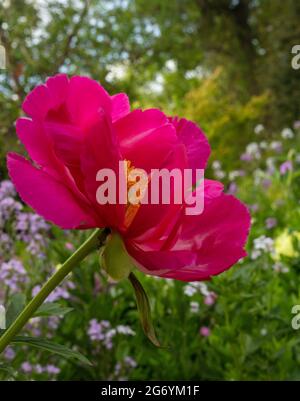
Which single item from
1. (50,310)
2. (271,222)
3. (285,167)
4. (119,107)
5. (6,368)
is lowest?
(6,368)

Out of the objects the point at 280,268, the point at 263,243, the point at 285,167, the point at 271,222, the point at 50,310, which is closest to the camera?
the point at 50,310

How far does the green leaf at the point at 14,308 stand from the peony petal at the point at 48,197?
0.21 metres

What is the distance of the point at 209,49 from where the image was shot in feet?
47.7

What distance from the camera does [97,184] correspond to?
1.62 ft

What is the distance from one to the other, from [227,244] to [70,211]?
13cm

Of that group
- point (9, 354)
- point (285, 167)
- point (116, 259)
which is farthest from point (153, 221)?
point (285, 167)

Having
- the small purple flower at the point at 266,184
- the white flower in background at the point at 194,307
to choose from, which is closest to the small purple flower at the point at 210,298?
the white flower in background at the point at 194,307

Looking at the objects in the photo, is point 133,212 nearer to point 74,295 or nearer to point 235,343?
point 235,343

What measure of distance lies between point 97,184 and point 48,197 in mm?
39

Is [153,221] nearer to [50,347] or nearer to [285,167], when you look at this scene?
[50,347]

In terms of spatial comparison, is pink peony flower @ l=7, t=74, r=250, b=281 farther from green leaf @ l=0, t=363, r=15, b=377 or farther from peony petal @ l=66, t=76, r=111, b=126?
green leaf @ l=0, t=363, r=15, b=377

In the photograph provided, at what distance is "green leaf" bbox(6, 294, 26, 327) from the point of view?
660 millimetres

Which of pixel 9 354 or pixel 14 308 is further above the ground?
pixel 9 354

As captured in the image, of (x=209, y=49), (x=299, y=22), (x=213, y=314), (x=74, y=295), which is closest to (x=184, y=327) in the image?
(x=213, y=314)
